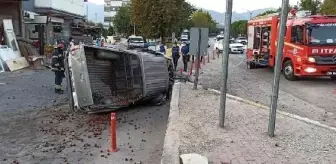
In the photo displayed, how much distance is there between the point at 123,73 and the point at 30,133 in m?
4.11

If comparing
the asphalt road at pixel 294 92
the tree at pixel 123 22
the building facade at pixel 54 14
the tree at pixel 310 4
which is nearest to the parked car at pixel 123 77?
the asphalt road at pixel 294 92

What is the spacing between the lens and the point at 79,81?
998 cm

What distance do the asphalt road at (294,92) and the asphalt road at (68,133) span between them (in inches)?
130

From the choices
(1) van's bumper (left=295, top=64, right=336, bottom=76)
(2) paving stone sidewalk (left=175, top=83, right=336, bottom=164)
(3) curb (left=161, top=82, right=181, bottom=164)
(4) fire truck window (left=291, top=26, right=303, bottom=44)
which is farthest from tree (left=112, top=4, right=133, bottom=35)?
(3) curb (left=161, top=82, right=181, bottom=164)

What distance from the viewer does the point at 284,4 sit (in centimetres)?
→ 742

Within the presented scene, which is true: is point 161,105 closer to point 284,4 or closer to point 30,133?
point 30,133

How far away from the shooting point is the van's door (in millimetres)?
9922

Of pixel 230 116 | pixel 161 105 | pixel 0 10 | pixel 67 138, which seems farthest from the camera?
pixel 0 10

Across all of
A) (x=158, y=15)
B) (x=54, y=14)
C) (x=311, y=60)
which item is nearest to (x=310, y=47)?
(x=311, y=60)

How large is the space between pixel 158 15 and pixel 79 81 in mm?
29823

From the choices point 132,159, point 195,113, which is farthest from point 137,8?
point 132,159

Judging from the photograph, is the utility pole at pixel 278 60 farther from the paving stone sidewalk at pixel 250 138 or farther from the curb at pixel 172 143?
the curb at pixel 172 143

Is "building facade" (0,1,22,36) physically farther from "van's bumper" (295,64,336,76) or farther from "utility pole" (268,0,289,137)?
"utility pole" (268,0,289,137)

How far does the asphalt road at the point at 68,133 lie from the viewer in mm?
7164
